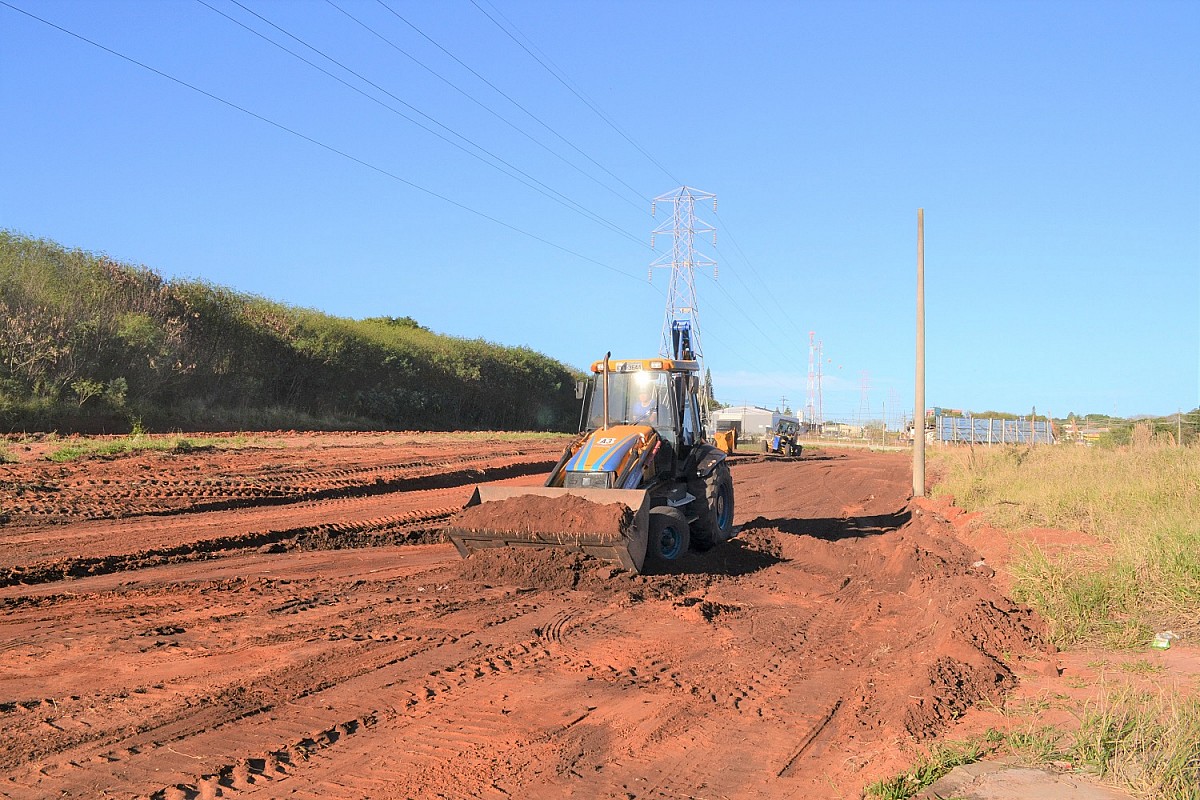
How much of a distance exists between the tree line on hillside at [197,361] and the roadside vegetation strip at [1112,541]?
19.2m

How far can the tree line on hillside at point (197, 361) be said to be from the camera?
2255 centimetres

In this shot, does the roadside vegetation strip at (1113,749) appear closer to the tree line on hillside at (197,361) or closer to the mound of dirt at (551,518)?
the mound of dirt at (551,518)

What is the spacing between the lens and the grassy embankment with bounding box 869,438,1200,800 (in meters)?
4.31

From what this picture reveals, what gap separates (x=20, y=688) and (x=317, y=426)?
85.8ft

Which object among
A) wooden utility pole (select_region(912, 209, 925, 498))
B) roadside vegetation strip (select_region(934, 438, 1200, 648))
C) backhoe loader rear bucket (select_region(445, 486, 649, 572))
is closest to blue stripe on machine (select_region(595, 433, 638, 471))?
backhoe loader rear bucket (select_region(445, 486, 649, 572))

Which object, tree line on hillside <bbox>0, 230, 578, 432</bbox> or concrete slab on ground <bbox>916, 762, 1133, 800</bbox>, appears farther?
tree line on hillside <bbox>0, 230, 578, 432</bbox>

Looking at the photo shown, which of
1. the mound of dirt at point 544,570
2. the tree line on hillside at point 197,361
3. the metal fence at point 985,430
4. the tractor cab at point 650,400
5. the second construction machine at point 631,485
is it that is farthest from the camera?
the metal fence at point 985,430

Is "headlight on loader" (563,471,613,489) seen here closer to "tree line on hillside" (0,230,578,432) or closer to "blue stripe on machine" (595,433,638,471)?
"blue stripe on machine" (595,433,638,471)

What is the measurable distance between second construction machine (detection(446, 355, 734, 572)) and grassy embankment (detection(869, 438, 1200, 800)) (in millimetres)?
3599

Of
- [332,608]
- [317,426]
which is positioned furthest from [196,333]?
[332,608]

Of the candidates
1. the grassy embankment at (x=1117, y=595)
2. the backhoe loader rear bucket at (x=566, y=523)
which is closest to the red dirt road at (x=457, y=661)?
the backhoe loader rear bucket at (x=566, y=523)

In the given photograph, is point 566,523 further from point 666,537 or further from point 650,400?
point 650,400

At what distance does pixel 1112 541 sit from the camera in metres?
9.69

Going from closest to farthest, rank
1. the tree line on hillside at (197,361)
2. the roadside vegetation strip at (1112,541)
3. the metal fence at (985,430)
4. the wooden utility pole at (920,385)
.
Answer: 1. the roadside vegetation strip at (1112,541)
2. the wooden utility pole at (920,385)
3. the tree line on hillside at (197,361)
4. the metal fence at (985,430)
